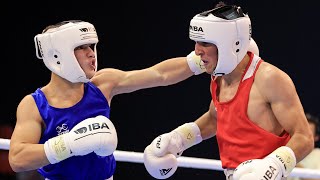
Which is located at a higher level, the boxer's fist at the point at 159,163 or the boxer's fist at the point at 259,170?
the boxer's fist at the point at 259,170

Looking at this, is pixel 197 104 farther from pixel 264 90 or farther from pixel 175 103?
pixel 264 90

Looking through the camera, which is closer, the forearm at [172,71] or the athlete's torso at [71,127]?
the athlete's torso at [71,127]

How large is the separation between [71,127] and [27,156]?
231mm

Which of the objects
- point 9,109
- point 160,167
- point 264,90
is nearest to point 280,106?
point 264,90

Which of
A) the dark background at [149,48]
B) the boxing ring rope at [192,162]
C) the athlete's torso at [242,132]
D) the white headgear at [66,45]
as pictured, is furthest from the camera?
the dark background at [149,48]

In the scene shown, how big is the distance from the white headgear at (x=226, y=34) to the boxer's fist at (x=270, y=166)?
0.42 m

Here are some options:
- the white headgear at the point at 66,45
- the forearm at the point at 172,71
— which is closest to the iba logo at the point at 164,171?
the forearm at the point at 172,71

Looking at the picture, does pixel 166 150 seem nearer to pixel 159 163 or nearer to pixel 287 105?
pixel 159 163

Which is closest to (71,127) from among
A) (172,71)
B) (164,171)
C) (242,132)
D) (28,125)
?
(28,125)

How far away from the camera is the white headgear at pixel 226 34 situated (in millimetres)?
2904

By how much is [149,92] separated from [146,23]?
508 mm

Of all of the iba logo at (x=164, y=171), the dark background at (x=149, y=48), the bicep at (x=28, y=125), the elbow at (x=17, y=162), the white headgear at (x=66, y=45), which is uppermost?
the white headgear at (x=66, y=45)

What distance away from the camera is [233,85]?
300cm

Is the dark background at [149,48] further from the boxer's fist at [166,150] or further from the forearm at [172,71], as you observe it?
the boxer's fist at [166,150]
